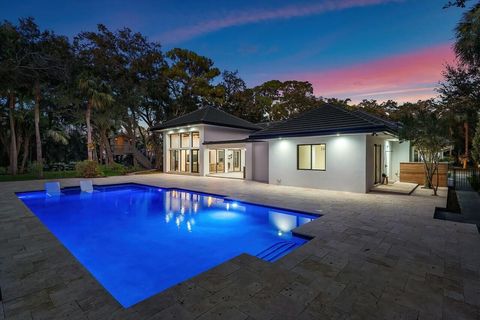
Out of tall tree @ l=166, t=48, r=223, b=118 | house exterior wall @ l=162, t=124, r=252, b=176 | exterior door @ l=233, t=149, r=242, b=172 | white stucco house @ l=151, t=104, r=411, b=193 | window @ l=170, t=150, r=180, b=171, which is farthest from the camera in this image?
tall tree @ l=166, t=48, r=223, b=118

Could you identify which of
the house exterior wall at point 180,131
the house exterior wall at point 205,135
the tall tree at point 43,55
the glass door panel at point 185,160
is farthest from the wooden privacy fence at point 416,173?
the tall tree at point 43,55

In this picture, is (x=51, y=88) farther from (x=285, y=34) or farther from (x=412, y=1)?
Answer: (x=412, y=1)

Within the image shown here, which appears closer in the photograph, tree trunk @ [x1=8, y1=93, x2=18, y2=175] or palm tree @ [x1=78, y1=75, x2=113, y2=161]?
tree trunk @ [x1=8, y1=93, x2=18, y2=175]

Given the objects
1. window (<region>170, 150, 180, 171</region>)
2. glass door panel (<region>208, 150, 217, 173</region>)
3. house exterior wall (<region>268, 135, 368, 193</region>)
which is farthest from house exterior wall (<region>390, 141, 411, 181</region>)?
window (<region>170, 150, 180, 171</region>)

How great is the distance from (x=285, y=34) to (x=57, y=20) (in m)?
16.1

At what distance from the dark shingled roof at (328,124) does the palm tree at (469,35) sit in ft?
11.1

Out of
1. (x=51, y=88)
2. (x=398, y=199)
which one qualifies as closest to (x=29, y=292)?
(x=398, y=199)

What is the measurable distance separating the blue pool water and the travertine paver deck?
33.1 inches

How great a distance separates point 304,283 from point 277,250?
2051mm

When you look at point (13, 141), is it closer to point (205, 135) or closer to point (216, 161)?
point (205, 135)

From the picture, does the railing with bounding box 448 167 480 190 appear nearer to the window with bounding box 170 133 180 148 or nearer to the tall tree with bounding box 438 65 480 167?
the tall tree with bounding box 438 65 480 167

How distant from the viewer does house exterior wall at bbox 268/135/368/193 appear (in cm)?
1027

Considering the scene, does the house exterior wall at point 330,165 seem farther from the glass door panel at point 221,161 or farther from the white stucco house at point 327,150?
the glass door panel at point 221,161

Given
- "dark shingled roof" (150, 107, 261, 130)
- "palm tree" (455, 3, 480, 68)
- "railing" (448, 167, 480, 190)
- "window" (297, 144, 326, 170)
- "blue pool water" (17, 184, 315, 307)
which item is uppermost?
"palm tree" (455, 3, 480, 68)
